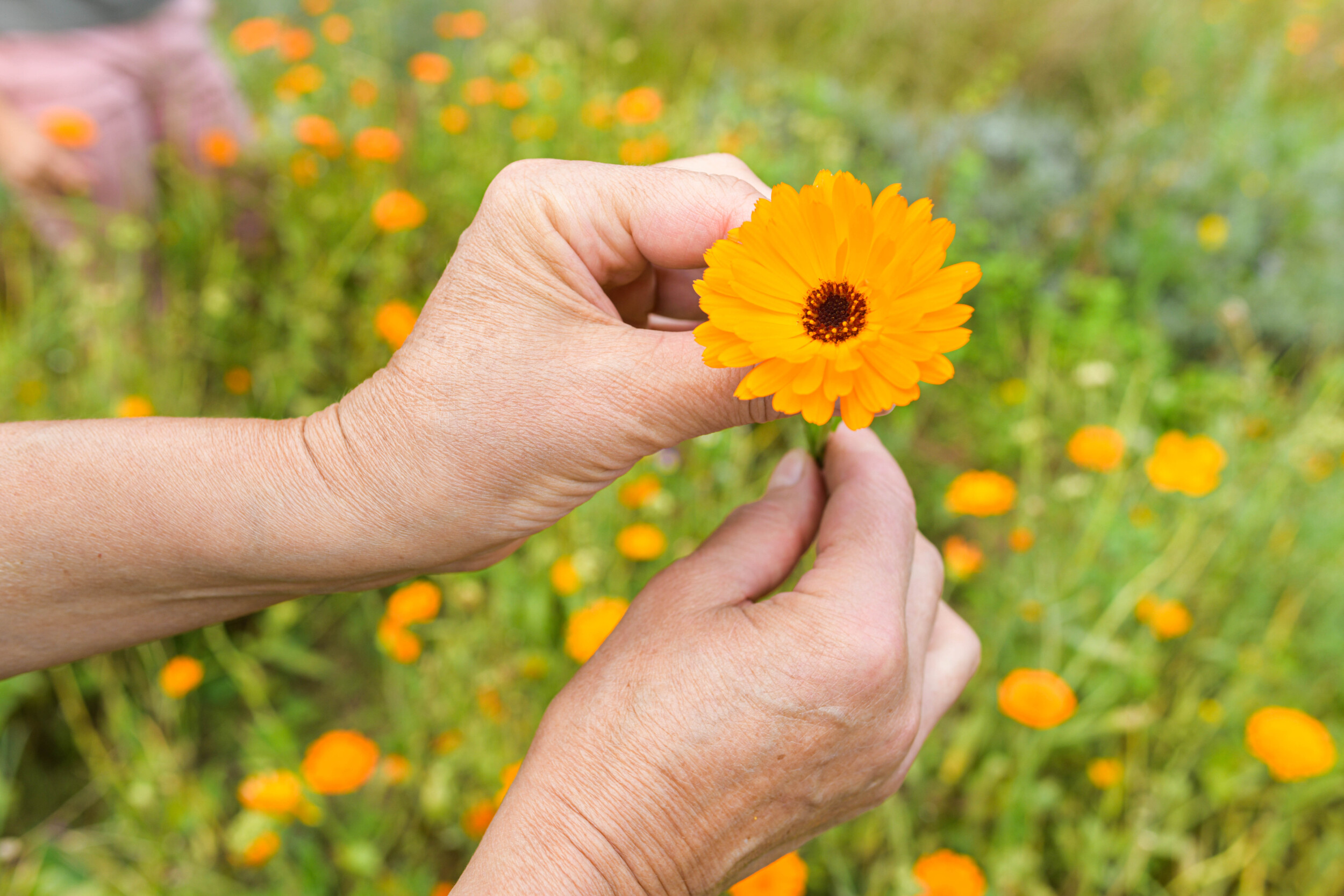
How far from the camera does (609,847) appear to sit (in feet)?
2.60

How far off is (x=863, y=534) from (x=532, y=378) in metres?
0.41

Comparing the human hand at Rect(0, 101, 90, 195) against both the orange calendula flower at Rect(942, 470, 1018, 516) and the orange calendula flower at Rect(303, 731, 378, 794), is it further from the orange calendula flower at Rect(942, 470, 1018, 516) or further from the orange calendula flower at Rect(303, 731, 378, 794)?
the orange calendula flower at Rect(942, 470, 1018, 516)

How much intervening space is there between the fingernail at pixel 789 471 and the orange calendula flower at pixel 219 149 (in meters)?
1.87

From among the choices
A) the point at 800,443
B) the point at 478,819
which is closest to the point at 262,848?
the point at 478,819

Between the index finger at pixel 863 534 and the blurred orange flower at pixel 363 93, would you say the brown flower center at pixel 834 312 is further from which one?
the blurred orange flower at pixel 363 93

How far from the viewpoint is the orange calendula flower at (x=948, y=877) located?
1.20 metres

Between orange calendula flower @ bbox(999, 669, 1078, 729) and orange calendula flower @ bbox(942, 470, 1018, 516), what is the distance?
35 centimetres

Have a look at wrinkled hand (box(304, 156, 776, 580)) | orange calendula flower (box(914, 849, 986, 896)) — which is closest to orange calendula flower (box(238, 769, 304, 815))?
wrinkled hand (box(304, 156, 776, 580))

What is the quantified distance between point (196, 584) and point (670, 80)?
2852 mm

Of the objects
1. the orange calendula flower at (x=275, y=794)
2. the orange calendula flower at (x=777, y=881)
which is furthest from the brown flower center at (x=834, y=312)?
the orange calendula flower at (x=275, y=794)

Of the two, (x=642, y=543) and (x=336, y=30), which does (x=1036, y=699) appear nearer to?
(x=642, y=543)

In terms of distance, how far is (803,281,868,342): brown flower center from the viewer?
0.78 metres

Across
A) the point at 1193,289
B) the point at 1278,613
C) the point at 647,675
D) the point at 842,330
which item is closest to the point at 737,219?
the point at 842,330

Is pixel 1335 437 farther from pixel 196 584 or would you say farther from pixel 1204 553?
pixel 196 584
